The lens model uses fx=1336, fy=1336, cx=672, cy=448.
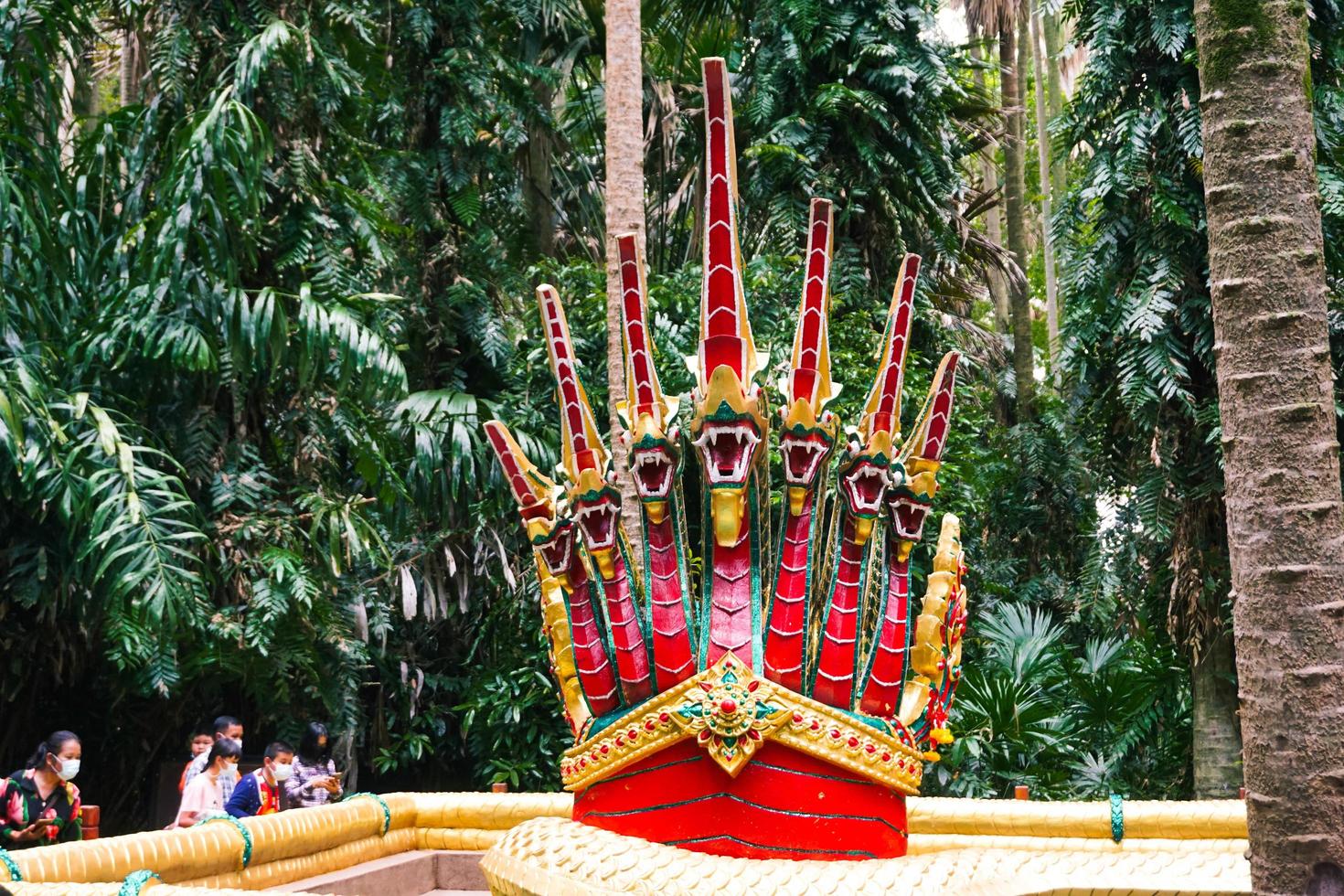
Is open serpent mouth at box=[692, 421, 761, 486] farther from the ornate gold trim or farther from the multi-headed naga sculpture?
the ornate gold trim

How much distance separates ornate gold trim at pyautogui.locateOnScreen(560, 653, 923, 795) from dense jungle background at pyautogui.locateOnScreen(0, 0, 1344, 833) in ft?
17.8

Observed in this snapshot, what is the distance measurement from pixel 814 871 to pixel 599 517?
4.18ft

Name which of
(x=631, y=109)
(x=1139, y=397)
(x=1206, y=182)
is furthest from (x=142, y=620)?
(x=1206, y=182)

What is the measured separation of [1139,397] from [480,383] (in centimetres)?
632

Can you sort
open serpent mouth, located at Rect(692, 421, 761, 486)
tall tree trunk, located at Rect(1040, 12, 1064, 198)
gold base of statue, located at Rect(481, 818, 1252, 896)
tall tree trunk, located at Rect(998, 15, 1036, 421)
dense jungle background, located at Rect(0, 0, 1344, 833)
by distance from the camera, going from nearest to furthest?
1. gold base of statue, located at Rect(481, 818, 1252, 896)
2. open serpent mouth, located at Rect(692, 421, 761, 486)
3. dense jungle background, located at Rect(0, 0, 1344, 833)
4. tall tree trunk, located at Rect(998, 15, 1036, 421)
5. tall tree trunk, located at Rect(1040, 12, 1064, 198)

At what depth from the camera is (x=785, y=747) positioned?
358 centimetres

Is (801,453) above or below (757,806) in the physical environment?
above

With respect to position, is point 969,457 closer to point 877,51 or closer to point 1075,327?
point 1075,327

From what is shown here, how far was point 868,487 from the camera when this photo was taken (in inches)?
150

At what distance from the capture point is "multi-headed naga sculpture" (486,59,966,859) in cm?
357

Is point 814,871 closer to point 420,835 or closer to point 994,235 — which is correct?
point 420,835

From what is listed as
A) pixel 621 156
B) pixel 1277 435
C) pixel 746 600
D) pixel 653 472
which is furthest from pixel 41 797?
pixel 1277 435

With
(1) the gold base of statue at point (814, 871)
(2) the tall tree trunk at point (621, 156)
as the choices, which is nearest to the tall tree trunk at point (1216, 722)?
(2) the tall tree trunk at point (621, 156)

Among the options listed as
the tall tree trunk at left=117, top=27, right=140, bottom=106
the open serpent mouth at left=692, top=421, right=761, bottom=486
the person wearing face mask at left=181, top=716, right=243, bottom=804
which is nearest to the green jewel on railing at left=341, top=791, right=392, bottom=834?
the person wearing face mask at left=181, top=716, right=243, bottom=804
